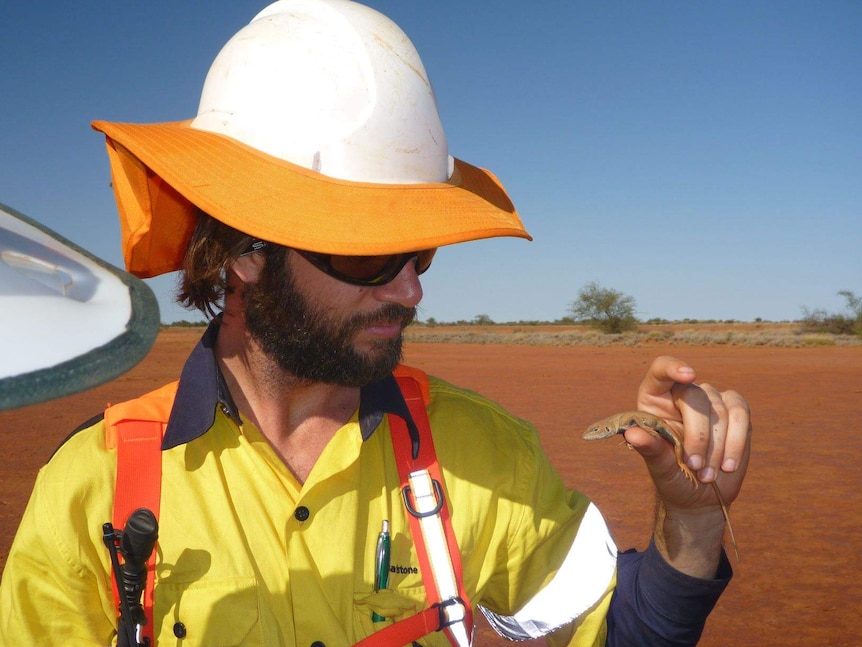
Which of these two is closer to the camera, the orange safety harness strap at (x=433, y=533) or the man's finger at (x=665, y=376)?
the man's finger at (x=665, y=376)

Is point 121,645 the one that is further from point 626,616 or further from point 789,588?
point 789,588

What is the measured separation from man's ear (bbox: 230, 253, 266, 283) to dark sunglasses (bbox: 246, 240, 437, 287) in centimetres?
24

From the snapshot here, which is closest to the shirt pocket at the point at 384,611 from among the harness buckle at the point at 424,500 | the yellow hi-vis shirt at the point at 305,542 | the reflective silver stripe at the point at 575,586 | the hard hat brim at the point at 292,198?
the yellow hi-vis shirt at the point at 305,542

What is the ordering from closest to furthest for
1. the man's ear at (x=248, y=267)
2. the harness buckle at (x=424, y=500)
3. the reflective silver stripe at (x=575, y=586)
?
the harness buckle at (x=424, y=500), the reflective silver stripe at (x=575, y=586), the man's ear at (x=248, y=267)

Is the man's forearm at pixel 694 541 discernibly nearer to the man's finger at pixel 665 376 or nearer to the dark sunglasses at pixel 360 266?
the man's finger at pixel 665 376

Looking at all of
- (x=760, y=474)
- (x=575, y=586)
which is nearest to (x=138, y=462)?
(x=575, y=586)

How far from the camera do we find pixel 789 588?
5605mm

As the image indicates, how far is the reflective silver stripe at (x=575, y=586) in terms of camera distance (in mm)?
2150

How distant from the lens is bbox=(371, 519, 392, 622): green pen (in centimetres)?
196

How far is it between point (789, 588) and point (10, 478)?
28.9 feet

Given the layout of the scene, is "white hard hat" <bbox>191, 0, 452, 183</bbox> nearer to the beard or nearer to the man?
the man

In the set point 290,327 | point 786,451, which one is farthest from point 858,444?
point 290,327

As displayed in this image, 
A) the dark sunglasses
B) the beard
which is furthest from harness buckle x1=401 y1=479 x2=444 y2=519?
the dark sunglasses

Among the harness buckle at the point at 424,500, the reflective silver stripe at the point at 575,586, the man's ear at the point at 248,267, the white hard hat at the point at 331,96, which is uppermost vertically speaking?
the white hard hat at the point at 331,96
